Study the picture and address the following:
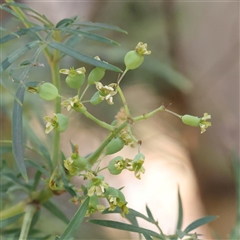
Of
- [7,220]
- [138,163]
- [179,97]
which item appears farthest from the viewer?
[179,97]

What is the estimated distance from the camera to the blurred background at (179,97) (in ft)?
3.38

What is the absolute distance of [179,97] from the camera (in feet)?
3.61

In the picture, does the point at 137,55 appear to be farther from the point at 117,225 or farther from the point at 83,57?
the point at 117,225

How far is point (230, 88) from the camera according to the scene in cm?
135

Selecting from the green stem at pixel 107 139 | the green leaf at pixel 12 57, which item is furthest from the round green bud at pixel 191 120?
the green leaf at pixel 12 57

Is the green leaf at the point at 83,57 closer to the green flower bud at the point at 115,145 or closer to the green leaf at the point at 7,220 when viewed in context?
the green flower bud at the point at 115,145

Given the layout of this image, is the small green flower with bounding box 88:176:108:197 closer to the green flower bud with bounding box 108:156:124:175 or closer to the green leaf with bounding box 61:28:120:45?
the green flower bud with bounding box 108:156:124:175

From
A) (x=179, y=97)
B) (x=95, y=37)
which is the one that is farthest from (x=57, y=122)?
(x=179, y=97)

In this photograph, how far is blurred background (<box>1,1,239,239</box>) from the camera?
1031 millimetres

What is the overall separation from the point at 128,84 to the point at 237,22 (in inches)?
23.1

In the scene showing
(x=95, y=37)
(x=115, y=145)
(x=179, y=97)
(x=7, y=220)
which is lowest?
(x=7, y=220)

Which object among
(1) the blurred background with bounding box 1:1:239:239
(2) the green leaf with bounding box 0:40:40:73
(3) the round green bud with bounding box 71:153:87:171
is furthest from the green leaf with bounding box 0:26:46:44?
(1) the blurred background with bounding box 1:1:239:239

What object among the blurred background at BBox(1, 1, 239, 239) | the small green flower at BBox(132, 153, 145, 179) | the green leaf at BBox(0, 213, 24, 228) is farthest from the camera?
the blurred background at BBox(1, 1, 239, 239)

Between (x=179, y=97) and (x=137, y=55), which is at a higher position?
(x=179, y=97)
